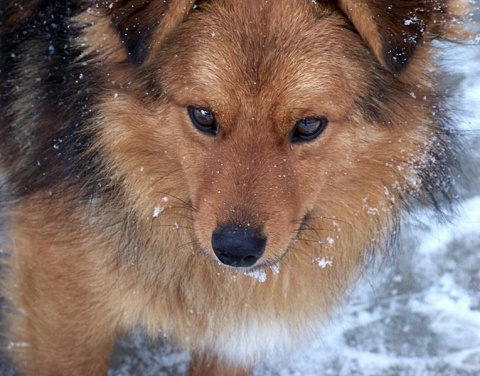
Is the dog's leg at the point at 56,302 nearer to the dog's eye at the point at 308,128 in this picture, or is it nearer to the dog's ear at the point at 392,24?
the dog's eye at the point at 308,128

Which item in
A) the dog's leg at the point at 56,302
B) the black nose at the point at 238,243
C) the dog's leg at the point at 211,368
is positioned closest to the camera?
the black nose at the point at 238,243

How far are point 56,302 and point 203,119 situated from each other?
42.5 inches

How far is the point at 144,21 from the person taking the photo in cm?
215

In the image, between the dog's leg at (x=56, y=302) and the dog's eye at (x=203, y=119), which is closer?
the dog's eye at (x=203, y=119)

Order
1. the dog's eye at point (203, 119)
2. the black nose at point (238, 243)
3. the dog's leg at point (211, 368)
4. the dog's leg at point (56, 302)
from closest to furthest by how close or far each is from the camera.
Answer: the black nose at point (238, 243), the dog's eye at point (203, 119), the dog's leg at point (56, 302), the dog's leg at point (211, 368)

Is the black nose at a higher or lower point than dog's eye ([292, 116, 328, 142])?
lower

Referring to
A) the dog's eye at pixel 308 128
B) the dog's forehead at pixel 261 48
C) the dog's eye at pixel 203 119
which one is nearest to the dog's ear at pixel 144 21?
the dog's forehead at pixel 261 48

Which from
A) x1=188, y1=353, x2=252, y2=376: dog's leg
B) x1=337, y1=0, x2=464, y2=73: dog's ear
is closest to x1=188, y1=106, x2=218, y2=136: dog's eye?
x1=337, y1=0, x2=464, y2=73: dog's ear

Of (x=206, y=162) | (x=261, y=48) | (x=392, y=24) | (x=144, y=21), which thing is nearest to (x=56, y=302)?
(x=206, y=162)

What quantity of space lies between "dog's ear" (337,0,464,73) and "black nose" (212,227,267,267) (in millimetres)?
665

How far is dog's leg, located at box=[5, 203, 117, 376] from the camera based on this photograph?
273 cm

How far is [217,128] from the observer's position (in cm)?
221

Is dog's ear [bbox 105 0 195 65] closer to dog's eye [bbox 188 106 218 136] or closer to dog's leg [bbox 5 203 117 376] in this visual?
dog's eye [bbox 188 106 218 136]

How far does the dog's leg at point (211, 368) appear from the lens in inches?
127
